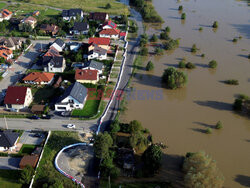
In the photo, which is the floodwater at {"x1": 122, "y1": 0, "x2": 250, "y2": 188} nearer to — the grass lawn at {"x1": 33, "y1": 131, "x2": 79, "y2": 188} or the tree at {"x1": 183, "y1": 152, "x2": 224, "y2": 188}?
the tree at {"x1": 183, "y1": 152, "x2": 224, "y2": 188}

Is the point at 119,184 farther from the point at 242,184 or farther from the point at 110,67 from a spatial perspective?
the point at 110,67

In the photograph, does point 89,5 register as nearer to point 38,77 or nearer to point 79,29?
point 79,29

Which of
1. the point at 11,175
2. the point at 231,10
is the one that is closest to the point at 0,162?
the point at 11,175

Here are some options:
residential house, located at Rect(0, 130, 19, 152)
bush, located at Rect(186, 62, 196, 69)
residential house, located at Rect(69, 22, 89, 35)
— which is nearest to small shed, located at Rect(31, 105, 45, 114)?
residential house, located at Rect(0, 130, 19, 152)

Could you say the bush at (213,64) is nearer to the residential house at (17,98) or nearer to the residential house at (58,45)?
the residential house at (58,45)

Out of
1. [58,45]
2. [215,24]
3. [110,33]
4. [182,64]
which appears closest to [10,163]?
[58,45]

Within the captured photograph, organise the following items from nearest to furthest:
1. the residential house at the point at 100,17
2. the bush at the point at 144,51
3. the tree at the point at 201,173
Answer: the tree at the point at 201,173, the bush at the point at 144,51, the residential house at the point at 100,17

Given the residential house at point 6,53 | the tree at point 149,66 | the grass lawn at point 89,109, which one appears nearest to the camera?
the grass lawn at point 89,109

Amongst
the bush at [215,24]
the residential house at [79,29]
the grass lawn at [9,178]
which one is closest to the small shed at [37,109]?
the grass lawn at [9,178]
